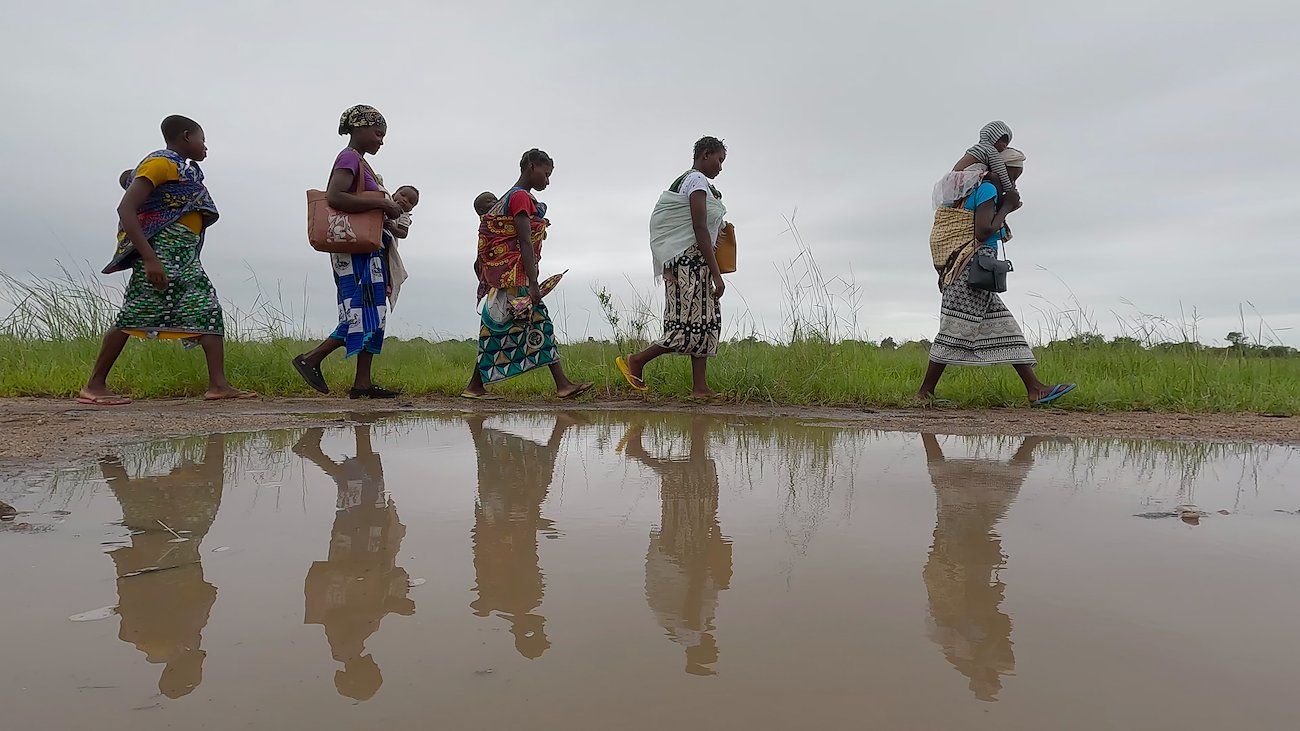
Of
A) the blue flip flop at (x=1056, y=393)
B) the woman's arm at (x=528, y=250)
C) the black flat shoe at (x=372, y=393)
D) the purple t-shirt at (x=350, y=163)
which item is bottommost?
the black flat shoe at (x=372, y=393)

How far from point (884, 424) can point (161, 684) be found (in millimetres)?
3115

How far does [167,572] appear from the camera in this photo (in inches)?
48.3

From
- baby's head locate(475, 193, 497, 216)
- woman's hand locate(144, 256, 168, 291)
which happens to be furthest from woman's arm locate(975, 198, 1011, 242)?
woman's hand locate(144, 256, 168, 291)

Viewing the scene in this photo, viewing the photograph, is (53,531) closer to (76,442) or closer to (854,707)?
(76,442)

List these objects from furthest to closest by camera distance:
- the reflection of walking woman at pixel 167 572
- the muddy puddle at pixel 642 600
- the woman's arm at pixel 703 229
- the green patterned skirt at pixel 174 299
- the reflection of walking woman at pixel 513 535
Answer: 1. the woman's arm at pixel 703 229
2. the green patterned skirt at pixel 174 299
3. the reflection of walking woman at pixel 513 535
4. the reflection of walking woman at pixel 167 572
5. the muddy puddle at pixel 642 600

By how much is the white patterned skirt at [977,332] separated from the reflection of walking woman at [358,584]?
3684mm

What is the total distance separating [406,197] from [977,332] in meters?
3.80

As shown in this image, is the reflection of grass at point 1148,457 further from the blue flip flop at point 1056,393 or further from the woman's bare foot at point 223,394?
the woman's bare foot at point 223,394

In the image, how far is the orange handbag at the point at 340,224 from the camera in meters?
4.63

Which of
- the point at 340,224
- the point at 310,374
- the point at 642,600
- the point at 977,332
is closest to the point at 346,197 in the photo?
the point at 340,224

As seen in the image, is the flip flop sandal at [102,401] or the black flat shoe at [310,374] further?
the black flat shoe at [310,374]

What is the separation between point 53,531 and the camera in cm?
145

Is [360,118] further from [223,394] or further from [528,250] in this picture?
[223,394]

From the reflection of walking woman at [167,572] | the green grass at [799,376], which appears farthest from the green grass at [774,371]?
the reflection of walking woman at [167,572]
